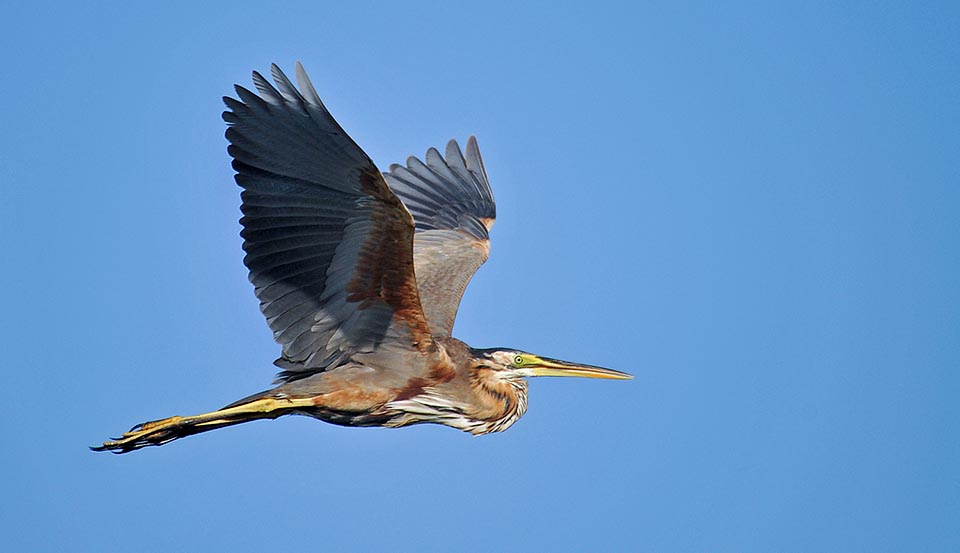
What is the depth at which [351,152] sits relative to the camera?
21.6 feet

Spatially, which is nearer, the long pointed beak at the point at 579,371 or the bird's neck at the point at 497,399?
the bird's neck at the point at 497,399

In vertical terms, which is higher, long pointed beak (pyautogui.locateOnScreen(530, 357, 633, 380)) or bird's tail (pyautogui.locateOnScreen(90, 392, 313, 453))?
long pointed beak (pyautogui.locateOnScreen(530, 357, 633, 380))

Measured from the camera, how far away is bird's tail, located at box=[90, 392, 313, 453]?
692 centimetres

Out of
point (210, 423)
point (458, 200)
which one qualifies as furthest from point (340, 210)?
point (458, 200)

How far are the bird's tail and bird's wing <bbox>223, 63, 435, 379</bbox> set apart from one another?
0.41 meters

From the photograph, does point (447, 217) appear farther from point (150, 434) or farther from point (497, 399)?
point (150, 434)

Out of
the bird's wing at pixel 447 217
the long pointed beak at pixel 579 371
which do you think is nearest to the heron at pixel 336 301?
the long pointed beak at pixel 579 371

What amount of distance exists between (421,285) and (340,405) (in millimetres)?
1667

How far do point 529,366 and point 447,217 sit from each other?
2.52m

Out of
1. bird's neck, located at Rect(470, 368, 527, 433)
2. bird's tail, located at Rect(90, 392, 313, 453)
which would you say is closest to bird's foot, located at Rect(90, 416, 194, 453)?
bird's tail, located at Rect(90, 392, 313, 453)

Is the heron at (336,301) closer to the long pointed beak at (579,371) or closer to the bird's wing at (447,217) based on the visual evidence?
the long pointed beak at (579,371)

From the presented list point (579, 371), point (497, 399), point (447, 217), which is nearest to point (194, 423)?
point (497, 399)

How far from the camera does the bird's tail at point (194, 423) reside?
22.7 feet

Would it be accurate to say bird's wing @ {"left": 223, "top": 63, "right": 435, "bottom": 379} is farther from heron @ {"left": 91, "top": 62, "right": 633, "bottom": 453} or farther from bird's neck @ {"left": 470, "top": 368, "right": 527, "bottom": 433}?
bird's neck @ {"left": 470, "top": 368, "right": 527, "bottom": 433}
